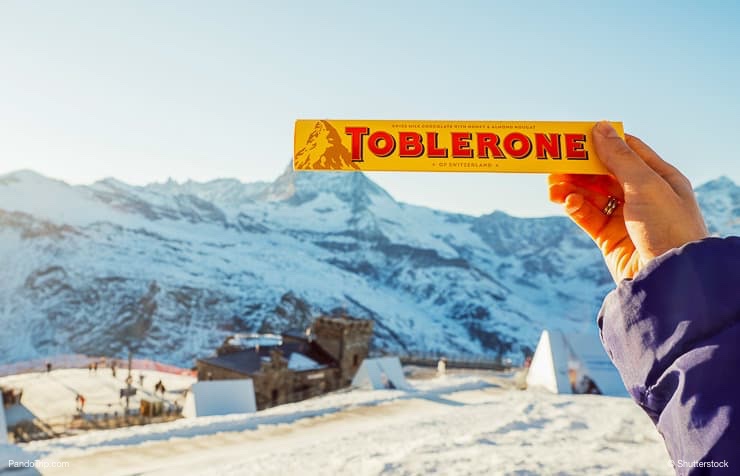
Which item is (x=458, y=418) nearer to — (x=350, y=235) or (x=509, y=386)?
(x=509, y=386)

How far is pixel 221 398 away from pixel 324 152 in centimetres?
1472

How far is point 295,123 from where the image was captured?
302cm

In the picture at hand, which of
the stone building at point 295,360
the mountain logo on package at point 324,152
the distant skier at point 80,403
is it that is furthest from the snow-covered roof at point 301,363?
the mountain logo on package at point 324,152

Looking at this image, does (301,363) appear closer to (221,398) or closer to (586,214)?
(221,398)

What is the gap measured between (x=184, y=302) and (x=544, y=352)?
80.1 meters

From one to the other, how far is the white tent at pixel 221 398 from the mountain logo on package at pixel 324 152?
45.4 ft

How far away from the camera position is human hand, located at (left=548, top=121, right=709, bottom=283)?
5.34 feet

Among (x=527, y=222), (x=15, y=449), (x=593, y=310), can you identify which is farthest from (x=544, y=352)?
(x=527, y=222)

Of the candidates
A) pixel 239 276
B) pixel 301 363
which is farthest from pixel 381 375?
pixel 239 276

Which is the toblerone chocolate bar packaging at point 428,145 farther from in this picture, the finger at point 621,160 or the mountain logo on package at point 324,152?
the finger at point 621,160

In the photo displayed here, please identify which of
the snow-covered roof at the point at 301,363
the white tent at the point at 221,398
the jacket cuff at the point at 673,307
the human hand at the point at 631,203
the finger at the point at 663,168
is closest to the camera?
the jacket cuff at the point at 673,307

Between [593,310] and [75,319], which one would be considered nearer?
[75,319]

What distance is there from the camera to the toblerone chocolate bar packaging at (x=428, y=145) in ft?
9.20

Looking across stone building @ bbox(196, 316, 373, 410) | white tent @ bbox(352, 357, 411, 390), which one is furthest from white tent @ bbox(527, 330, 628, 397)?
stone building @ bbox(196, 316, 373, 410)
